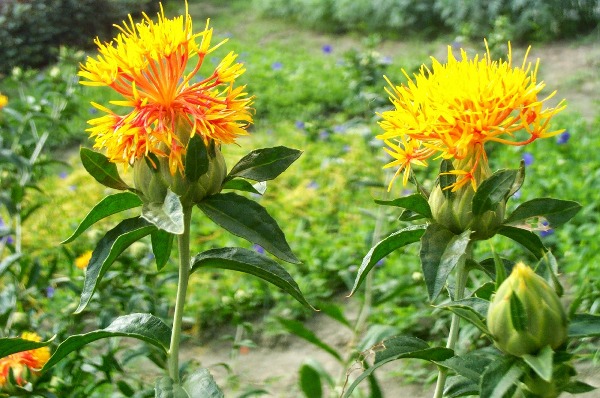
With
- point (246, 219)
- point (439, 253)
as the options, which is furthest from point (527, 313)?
point (246, 219)

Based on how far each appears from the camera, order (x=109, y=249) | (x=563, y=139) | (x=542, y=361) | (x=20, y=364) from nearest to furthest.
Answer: (x=542, y=361) → (x=109, y=249) → (x=20, y=364) → (x=563, y=139)

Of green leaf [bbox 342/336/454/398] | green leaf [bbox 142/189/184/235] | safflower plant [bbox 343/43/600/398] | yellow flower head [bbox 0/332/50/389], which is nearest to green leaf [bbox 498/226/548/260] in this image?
safflower plant [bbox 343/43/600/398]

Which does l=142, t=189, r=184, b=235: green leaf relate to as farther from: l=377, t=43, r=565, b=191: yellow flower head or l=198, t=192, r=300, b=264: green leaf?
l=377, t=43, r=565, b=191: yellow flower head

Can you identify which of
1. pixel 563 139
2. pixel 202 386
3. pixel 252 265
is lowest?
pixel 563 139

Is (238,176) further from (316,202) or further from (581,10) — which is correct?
(581,10)

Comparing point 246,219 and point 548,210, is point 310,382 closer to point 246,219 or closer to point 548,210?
point 246,219

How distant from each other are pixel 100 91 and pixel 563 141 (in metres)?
3.23

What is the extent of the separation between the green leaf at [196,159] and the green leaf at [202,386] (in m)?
0.24

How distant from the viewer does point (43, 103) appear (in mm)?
2602

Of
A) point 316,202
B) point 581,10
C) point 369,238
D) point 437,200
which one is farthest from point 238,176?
point 581,10

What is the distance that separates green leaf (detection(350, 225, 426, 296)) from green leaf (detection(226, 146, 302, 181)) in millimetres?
168

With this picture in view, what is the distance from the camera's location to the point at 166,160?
0.95 meters

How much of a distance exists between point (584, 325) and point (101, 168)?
59cm

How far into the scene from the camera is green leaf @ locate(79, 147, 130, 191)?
0.99 m
